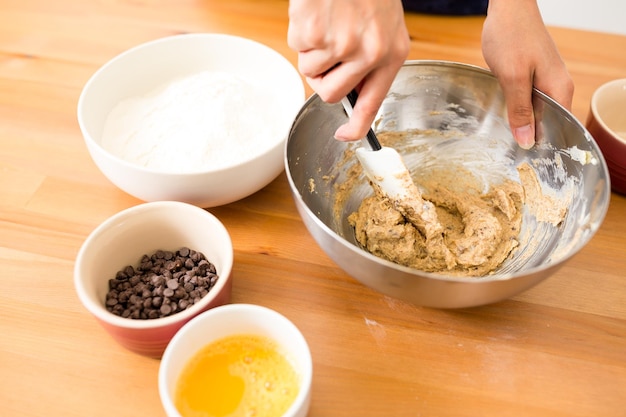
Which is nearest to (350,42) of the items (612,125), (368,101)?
(368,101)

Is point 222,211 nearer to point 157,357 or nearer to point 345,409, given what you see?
point 157,357

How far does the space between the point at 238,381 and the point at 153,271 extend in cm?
27

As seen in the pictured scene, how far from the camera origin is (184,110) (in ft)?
3.83

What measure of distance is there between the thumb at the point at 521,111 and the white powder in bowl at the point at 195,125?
→ 45cm

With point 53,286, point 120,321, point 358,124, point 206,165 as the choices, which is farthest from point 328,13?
point 53,286

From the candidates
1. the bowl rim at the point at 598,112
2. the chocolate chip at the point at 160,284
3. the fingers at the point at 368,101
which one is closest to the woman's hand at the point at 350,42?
the fingers at the point at 368,101

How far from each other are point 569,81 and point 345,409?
0.73 metres

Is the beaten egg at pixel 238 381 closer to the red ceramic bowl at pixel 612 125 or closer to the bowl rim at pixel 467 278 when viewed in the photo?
the bowl rim at pixel 467 278

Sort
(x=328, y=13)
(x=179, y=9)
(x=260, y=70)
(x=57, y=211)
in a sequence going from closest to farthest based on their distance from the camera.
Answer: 1. (x=328, y=13)
2. (x=57, y=211)
3. (x=260, y=70)
4. (x=179, y=9)

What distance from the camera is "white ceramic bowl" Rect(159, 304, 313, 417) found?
2.55 feet

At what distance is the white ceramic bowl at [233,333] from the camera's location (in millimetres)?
776

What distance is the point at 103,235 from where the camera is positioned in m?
0.92

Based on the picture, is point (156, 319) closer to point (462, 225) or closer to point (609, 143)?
point (462, 225)

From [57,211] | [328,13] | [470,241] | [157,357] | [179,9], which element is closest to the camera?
[328,13]
